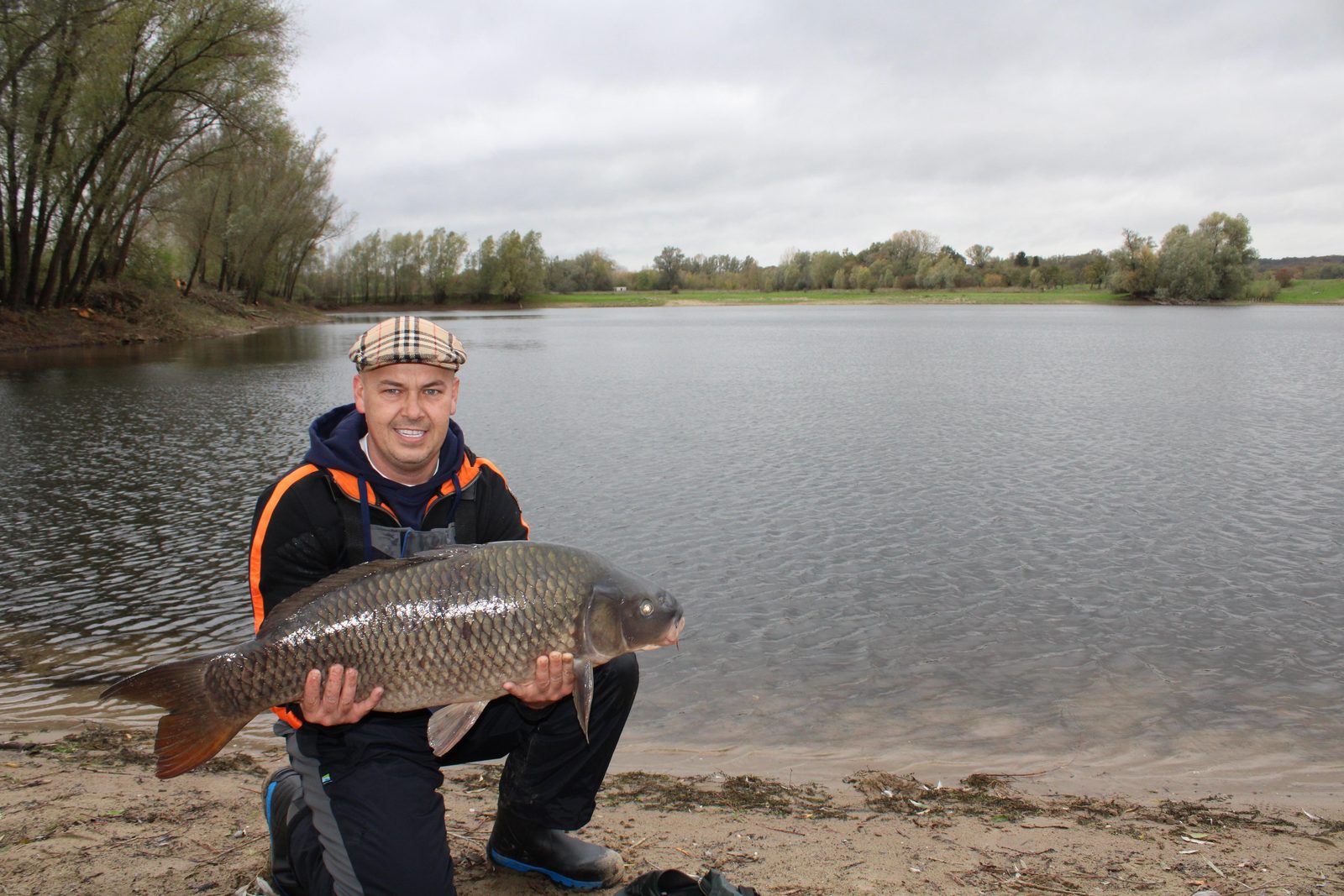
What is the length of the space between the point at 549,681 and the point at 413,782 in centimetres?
55

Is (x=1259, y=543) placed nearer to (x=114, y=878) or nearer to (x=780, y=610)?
(x=780, y=610)

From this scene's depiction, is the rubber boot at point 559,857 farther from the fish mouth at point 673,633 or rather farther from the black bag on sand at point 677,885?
the fish mouth at point 673,633

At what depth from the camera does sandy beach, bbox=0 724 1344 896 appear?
10.5ft

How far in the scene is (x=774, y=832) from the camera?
12.1ft

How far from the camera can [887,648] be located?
6.49 metres

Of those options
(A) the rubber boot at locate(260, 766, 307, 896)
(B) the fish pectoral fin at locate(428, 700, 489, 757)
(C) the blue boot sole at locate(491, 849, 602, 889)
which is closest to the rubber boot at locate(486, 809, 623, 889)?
(C) the blue boot sole at locate(491, 849, 602, 889)

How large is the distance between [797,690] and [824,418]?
38.8 ft

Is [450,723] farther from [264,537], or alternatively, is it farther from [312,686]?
[264,537]

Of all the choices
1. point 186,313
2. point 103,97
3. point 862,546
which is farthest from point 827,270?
point 862,546

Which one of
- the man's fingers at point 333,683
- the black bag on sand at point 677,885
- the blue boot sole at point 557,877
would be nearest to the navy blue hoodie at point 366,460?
the man's fingers at point 333,683

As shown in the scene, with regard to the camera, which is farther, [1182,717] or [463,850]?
[1182,717]

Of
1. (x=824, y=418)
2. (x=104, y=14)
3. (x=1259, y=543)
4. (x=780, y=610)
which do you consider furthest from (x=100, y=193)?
(x=1259, y=543)

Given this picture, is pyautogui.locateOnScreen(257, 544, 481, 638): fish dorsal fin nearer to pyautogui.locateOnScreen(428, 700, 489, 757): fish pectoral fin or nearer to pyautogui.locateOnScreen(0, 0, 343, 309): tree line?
pyautogui.locateOnScreen(428, 700, 489, 757): fish pectoral fin

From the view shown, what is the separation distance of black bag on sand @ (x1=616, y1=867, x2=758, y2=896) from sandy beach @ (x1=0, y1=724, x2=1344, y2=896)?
0.39m
